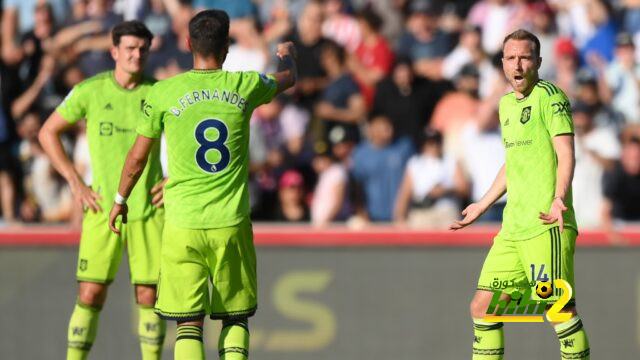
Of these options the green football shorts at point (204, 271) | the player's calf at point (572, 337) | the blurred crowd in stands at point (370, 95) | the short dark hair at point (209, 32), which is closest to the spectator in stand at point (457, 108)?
the blurred crowd in stands at point (370, 95)

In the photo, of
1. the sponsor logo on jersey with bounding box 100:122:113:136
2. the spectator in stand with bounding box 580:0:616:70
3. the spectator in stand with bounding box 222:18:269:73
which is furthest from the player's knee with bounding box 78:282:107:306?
the spectator in stand with bounding box 580:0:616:70

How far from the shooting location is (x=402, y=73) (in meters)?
13.7

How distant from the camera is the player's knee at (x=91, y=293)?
9.73 m

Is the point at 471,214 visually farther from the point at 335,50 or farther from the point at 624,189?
the point at 335,50

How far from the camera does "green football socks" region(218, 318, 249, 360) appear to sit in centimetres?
812

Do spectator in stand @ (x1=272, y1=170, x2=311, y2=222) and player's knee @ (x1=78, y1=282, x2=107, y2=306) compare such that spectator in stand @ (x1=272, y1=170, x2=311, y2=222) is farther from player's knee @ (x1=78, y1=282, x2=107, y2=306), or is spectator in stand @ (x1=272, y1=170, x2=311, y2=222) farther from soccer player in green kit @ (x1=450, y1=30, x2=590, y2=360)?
soccer player in green kit @ (x1=450, y1=30, x2=590, y2=360)

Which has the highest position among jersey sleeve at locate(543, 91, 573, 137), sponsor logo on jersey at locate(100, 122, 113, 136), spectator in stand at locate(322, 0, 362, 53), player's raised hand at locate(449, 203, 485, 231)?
spectator in stand at locate(322, 0, 362, 53)

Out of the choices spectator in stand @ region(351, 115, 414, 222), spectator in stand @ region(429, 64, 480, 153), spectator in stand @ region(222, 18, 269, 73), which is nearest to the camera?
spectator in stand @ region(351, 115, 414, 222)

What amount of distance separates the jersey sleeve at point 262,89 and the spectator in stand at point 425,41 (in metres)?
5.70

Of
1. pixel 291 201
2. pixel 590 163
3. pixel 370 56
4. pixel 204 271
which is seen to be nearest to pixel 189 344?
pixel 204 271

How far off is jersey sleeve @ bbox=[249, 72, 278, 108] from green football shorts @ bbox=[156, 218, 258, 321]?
760mm

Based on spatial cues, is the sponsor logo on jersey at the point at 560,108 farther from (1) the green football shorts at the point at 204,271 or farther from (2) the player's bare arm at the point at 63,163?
(2) the player's bare arm at the point at 63,163

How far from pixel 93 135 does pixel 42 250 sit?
11.6ft

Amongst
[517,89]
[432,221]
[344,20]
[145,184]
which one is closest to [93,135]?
[145,184]
